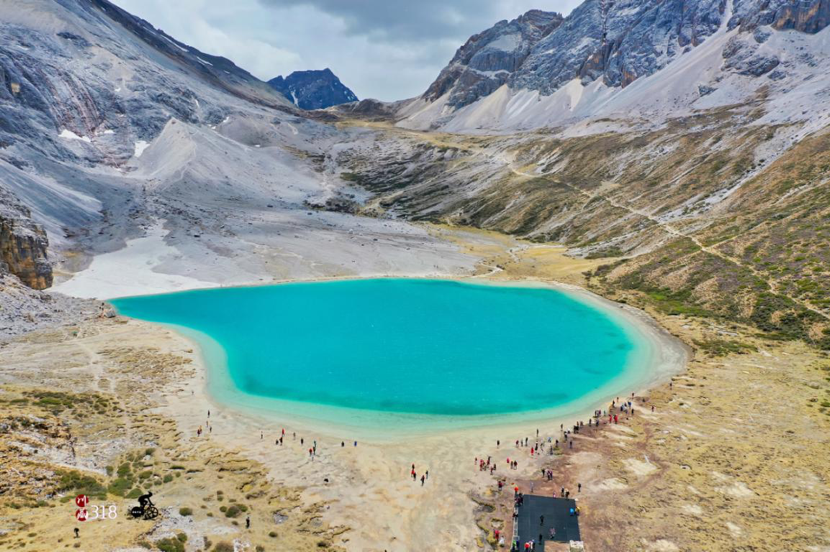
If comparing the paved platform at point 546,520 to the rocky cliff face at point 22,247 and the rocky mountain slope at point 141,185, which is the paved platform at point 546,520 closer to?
the rocky mountain slope at point 141,185

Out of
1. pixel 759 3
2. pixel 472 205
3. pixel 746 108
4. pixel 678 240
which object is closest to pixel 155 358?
pixel 678 240

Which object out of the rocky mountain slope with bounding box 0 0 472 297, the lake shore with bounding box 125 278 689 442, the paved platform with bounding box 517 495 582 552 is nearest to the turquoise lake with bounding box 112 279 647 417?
the lake shore with bounding box 125 278 689 442

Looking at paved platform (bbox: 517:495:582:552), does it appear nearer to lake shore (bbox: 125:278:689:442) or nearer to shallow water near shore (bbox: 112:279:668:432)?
lake shore (bbox: 125:278:689:442)

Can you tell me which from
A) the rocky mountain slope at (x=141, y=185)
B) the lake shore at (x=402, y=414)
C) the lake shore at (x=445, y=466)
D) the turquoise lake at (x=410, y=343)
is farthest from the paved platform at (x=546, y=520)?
the rocky mountain slope at (x=141, y=185)

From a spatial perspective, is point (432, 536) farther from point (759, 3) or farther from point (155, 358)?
point (759, 3)

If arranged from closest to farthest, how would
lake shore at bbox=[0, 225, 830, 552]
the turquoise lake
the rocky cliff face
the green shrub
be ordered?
the green shrub, lake shore at bbox=[0, 225, 830, 552], the turquoise lake, the rocky cliff face

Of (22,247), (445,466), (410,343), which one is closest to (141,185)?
(22,247)

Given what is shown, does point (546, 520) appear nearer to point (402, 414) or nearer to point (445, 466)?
point (445, 466)
